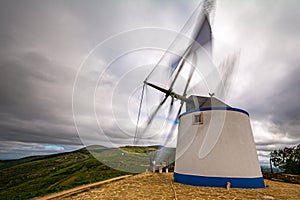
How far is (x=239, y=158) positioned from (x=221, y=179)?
1488mm

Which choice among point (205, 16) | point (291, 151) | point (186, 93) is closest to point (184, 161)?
point (186, 93)

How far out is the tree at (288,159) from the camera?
2653 cm

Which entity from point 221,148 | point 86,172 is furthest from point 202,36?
point 86,172

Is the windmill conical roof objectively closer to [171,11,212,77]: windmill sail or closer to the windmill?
the windmill

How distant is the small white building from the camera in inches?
341

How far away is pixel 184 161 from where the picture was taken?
995 centimetres

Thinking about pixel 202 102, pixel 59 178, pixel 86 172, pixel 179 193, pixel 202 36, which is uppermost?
pixel 202 36

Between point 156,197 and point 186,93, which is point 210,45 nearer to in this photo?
point 186,93

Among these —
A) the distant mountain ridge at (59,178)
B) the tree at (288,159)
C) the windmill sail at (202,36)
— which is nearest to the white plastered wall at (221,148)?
the windmill sail at (202,36)

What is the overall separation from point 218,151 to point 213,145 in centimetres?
38

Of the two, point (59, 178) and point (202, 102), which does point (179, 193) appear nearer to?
point (202, 102)

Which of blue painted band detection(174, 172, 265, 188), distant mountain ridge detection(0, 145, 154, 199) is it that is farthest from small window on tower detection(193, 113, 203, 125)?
distant mountain ridge detection(0, 145, 154, 199)

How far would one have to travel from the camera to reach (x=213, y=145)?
912 centimetres

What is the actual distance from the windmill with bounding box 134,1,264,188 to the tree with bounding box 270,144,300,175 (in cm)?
2442
